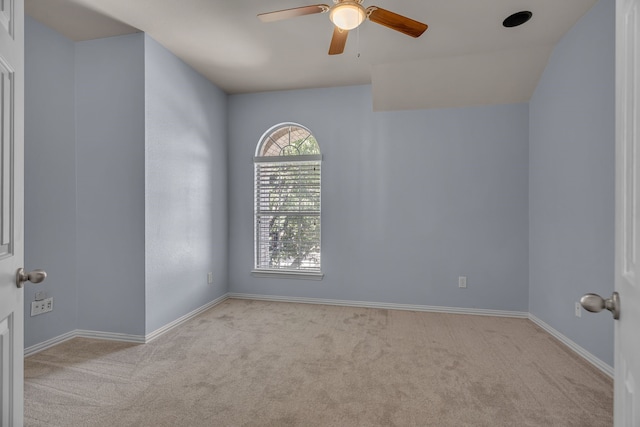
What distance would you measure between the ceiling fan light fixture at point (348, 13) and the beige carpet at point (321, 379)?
2266mm

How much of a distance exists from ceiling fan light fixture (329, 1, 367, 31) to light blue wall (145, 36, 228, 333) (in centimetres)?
187

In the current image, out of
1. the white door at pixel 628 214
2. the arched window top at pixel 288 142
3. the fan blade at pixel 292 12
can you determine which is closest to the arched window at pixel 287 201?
the arched window top at pixel 288 142

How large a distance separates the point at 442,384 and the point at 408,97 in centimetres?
288

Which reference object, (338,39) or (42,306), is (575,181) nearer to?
(338,39)

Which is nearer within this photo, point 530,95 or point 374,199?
point 530,95

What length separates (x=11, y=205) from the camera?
0.99 m

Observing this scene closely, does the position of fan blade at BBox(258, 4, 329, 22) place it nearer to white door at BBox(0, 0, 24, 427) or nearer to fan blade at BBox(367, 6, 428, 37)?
fan blade at BBox(367, 6, 428, 37)

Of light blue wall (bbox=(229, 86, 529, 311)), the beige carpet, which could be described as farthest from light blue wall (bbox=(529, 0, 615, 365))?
the beige carpet

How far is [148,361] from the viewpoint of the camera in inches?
96.3

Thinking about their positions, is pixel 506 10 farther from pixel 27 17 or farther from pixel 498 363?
pixel 27 17

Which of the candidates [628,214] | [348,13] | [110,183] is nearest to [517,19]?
[348,13]

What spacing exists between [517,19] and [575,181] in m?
1.39

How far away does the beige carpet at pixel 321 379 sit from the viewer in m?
1.80

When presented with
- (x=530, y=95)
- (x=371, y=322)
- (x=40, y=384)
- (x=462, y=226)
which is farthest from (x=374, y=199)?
(x=40, y=384)
